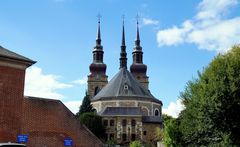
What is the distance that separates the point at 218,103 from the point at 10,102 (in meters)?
12.5

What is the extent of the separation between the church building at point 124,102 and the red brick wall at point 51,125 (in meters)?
56.1

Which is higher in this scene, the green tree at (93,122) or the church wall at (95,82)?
the church wall at (95,82)

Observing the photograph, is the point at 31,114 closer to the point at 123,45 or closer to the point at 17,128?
the point at 17,128

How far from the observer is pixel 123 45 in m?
108

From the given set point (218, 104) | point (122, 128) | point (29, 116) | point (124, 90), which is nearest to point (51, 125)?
point (29, 116)

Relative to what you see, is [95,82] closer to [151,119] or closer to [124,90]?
[124,90]

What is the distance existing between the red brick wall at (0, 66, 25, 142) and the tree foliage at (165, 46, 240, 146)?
11.7 m

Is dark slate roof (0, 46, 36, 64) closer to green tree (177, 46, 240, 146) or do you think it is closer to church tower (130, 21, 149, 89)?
green tree (177, 46, 240, 146)

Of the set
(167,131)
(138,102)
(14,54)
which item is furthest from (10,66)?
(138,102)

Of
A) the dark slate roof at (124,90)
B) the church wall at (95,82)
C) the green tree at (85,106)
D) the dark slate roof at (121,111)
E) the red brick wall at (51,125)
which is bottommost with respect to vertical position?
the red brick wall at (51,125)

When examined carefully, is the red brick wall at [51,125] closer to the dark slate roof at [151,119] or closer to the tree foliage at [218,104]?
the tree foliage at [218,104]

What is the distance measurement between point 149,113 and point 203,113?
63.2 meters

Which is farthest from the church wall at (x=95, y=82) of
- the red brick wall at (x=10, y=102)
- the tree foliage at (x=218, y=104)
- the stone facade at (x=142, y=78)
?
the red brick wall at (x=10, y=102)

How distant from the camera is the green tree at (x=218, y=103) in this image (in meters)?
24.2
